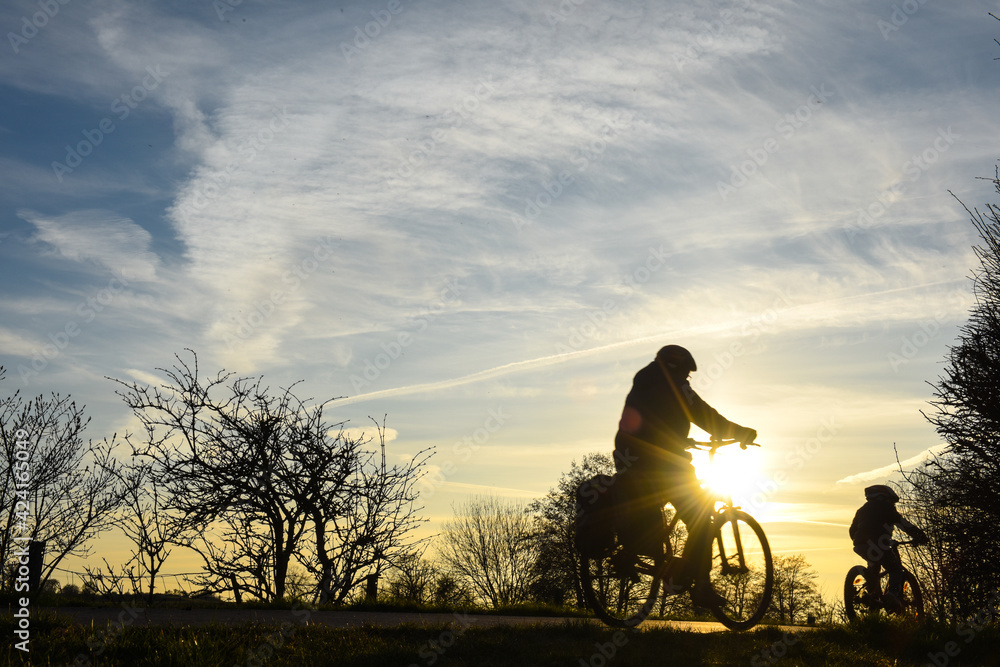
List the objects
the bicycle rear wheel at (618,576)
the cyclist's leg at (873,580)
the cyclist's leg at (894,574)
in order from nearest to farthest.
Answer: the bicycle rear wheel at (618,576), the cyclist's leg at (894,574), the cyclist's leg at (873,580)

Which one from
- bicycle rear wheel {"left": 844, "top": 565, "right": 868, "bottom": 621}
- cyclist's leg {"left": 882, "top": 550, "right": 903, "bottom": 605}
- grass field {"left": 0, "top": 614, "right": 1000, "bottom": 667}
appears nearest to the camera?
grass field {"left": 0, "top": 614, "right": 1000, "bottom": 667}

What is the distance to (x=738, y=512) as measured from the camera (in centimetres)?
655

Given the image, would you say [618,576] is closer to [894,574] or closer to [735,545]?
[735,545]

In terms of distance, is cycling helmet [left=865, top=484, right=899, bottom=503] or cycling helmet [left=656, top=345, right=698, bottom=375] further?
cycling helmet [left=865, top=484, right=899, bottom=503]

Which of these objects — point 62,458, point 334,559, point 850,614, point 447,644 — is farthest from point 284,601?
point 62,458

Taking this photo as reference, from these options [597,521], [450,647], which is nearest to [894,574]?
[597,521]

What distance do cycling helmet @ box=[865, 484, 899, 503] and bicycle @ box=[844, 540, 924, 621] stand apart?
55 cm

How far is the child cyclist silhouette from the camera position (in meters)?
9.23

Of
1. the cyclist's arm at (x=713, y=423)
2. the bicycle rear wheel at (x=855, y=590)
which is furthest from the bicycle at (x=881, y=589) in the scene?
the cyclist's arm at (x=713, y=423)

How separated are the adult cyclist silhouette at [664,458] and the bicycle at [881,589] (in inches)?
149

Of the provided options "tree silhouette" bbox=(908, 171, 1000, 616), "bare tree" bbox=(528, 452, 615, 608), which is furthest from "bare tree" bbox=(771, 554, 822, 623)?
"tree silhouette" bbox=(908, 171, 1000, 616)

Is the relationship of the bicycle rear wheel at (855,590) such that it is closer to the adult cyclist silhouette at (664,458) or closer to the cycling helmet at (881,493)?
the cycling helmet at (881,493)

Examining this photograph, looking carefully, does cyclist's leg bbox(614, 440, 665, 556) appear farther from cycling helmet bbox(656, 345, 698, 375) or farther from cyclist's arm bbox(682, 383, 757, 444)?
cycling helmet bbox(656, 345, 698, 375)

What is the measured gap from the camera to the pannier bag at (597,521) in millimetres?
6352
